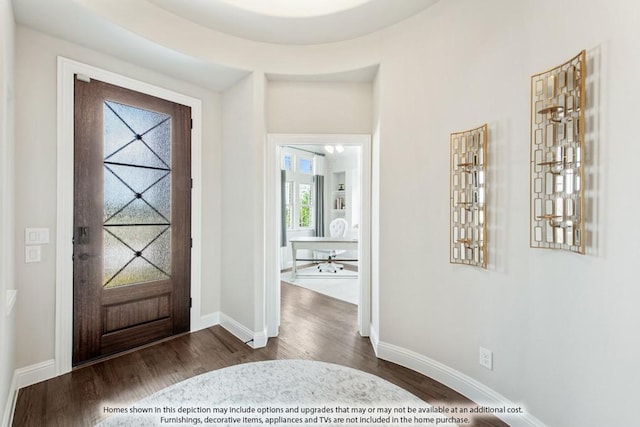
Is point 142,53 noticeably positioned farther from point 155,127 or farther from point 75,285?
point 75,285

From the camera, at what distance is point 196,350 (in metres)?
2.65

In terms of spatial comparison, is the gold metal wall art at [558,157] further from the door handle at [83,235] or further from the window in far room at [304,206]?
the window in far room at [304,206]

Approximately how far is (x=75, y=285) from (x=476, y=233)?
10.4ft

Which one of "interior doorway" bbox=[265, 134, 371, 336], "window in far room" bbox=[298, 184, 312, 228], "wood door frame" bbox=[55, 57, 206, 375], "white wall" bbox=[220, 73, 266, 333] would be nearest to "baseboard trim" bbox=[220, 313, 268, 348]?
"white wall" bbox=[220, 73, 266, 333]

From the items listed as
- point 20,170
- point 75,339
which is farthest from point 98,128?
point 75,339

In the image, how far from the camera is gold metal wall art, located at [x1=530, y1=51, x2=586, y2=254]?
1369mm

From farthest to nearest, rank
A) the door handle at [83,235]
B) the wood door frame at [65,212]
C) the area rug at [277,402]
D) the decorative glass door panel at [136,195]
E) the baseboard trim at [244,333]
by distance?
the baseboard trim at [244,333] → the decorative glass door panel at [136,195] → the door handle at [83,235] → the wood door frame at [65,212] → the area rug at [277,402]

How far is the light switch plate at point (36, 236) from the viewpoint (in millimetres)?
2076

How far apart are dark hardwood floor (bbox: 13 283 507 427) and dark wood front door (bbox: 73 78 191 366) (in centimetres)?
26

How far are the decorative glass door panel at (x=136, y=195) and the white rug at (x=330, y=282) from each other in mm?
2561

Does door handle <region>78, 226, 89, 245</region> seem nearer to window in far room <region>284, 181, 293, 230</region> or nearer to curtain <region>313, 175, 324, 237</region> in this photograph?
window in far room <region>284, 181, 293, 230</region>

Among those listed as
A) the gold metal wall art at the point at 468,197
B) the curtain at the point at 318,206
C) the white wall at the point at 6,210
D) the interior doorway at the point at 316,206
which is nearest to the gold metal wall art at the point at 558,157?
the gold metal wall art at the point at 468,197

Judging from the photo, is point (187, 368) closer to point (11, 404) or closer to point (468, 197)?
point (11, 404)

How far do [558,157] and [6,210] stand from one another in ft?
10.6
